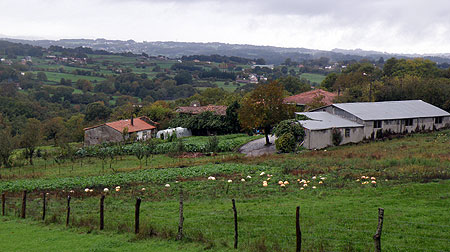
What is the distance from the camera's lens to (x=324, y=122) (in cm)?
4578

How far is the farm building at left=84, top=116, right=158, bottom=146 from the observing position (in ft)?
211

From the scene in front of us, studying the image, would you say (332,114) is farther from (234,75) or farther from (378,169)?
(234,75)

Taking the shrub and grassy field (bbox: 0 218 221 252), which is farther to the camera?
the shrub

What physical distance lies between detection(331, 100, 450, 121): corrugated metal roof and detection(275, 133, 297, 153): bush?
8930mm

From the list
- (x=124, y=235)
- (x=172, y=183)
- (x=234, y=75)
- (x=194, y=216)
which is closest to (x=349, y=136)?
(x=172, y=183)

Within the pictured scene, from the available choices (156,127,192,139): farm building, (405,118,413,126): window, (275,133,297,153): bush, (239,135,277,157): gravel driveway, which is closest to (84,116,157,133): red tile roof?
(156,127,192,139): farm building

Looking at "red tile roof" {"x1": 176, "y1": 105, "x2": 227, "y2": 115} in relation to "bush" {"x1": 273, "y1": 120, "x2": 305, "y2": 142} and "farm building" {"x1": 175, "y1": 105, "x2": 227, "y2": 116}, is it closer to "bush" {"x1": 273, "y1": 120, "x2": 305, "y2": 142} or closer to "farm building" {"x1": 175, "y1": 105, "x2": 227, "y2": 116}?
"farm building" {"x1": 175, "y1": 105, "x2": 227, "y2": 116}

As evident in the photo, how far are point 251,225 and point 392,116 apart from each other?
37292 mm

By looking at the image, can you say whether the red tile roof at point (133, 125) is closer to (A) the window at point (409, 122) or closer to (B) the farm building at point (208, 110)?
(B) the farm building at point (208, 110)

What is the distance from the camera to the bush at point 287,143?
4266 centimetres

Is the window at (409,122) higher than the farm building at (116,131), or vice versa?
the window at (409,122)

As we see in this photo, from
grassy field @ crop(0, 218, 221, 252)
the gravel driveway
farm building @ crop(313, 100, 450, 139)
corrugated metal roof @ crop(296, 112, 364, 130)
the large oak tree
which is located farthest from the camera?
the large oak tree

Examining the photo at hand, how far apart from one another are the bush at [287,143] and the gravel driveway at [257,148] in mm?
2191

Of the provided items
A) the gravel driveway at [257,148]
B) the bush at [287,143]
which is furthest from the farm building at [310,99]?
the bush at [287,143]
